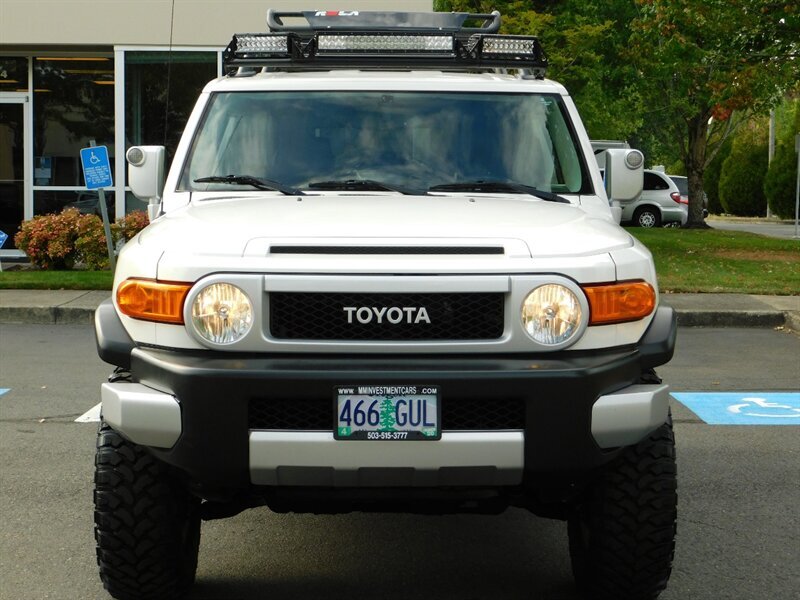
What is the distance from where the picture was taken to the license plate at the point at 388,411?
3.78m

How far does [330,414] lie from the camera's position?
12.5 ft

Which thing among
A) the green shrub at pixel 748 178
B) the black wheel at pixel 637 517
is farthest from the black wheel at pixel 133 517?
the green shrub at pixel 748 178

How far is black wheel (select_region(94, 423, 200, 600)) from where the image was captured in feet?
13.3

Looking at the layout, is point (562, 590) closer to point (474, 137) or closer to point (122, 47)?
point (474, 137)

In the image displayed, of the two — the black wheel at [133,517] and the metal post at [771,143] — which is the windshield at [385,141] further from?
the metal post at [771,143]

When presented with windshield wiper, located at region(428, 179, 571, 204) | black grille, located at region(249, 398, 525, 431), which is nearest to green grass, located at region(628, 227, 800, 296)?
windshield wiper, located at region(428, 179, 571, 204)

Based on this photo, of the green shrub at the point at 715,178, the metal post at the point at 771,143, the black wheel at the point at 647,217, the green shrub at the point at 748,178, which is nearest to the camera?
the black wheel at the point at 647,217

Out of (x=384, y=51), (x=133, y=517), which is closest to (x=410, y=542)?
(x=133, y=517)

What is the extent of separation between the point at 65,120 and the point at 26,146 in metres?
0.75

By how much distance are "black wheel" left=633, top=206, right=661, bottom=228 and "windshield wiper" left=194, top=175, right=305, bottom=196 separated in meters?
31.2

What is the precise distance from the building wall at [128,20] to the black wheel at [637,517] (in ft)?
Result: 50.6

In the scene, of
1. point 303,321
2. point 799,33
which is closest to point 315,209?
point 303,321

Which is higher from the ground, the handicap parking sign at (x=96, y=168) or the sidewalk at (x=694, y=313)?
the handicap parking sign at (x=96, y=168)

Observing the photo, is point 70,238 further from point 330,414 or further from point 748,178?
point 748,178
